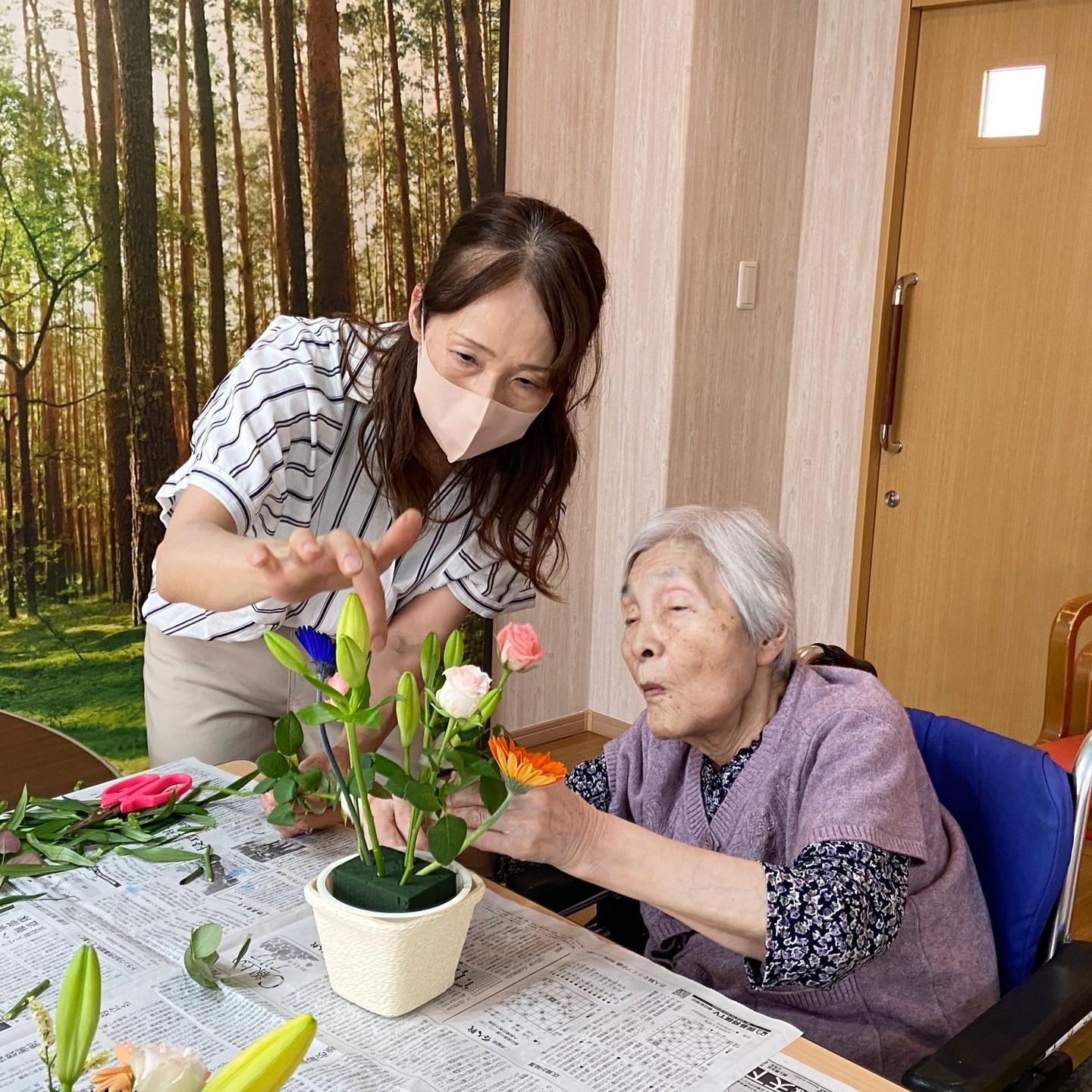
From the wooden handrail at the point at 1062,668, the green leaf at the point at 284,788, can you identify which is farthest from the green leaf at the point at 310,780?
the wooden handrail at the point at 1062,668

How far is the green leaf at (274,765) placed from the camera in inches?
44.8

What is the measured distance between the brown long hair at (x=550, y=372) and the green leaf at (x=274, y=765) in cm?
59

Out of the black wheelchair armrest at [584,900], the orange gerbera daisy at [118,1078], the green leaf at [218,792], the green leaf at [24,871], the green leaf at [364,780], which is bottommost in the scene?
the black wheelchair armrest at [584,900]

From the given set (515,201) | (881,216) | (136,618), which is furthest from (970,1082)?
(881,216)

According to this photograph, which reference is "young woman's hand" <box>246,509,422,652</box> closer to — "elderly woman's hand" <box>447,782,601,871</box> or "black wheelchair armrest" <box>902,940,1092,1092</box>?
"elderly woman's hand" <box>447,782,601,871</box>

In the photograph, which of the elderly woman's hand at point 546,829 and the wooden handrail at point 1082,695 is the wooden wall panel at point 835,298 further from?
the elderly woman's hand at point 546,829

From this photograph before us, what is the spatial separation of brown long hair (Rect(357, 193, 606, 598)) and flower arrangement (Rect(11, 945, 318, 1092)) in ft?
3.25

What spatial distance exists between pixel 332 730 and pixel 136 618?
51.9 inches

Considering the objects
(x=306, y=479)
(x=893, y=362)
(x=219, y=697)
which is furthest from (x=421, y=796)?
(x=893, y=362)

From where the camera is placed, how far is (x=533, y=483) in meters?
1.74

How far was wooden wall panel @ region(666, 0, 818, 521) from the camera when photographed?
3.53 metres

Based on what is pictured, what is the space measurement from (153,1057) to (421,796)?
0.46m

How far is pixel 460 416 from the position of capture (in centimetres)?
156

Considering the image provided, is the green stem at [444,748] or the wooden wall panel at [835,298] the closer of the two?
the green stem at [444,748]
